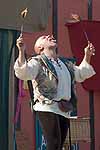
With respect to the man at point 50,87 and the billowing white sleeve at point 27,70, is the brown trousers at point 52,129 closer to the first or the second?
the man at point 50,87

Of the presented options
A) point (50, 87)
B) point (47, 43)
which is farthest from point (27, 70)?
point (47, 43)

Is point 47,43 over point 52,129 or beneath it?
over

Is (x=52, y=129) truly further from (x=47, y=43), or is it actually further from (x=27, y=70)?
(x=47, y=43)

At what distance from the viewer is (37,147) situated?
5.68 metres

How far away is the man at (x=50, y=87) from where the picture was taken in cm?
309

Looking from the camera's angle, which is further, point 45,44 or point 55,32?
point 55,32

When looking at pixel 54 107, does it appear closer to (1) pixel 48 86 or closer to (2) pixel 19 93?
(1) pixel 48 86

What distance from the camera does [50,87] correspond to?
316cm

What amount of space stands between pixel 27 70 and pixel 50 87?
0.66 ft

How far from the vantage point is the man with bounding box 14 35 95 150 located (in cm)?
309

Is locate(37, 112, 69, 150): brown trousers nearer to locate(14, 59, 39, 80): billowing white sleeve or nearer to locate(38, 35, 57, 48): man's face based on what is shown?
locate(14, 59, 39, 80): billowing white sleeve

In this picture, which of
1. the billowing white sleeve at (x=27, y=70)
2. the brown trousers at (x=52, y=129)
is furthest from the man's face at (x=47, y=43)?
the brown trousers at (x=52, y=129)
